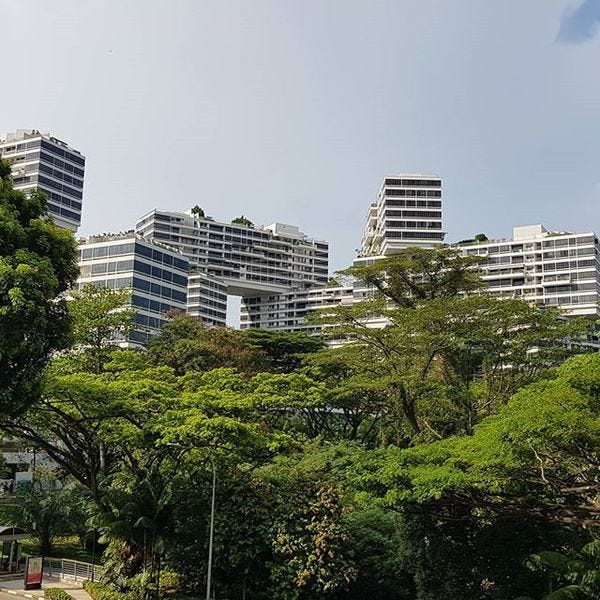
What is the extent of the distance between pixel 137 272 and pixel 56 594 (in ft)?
142

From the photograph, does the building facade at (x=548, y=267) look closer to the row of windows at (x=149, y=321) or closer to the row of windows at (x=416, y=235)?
the row of windows at (x=416, y=235)

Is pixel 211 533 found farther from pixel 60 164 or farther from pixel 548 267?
pixel 60 164

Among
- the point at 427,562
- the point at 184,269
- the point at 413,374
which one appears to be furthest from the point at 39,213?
the point at 184,269

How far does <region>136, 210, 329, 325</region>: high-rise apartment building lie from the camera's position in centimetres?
10669

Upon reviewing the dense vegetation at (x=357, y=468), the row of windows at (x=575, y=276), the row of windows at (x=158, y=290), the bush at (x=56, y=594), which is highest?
the row of windows at (x=575, y=276)

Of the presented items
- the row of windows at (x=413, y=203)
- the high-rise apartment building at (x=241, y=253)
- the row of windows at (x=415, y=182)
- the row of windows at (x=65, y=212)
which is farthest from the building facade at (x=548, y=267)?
the row of windows at (x=65, y=212)

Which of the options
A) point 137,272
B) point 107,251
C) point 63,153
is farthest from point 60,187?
point 137,272

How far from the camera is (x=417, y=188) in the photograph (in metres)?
94.8

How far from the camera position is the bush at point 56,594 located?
23.2 metres

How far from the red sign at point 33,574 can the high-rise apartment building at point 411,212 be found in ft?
238

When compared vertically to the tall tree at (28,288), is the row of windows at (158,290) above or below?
above

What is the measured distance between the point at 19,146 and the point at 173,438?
76991 mm

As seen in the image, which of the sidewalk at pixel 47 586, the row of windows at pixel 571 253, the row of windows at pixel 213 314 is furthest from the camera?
the row of windows at pixel 213 314

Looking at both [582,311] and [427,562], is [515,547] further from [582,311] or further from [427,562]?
[582,311]
